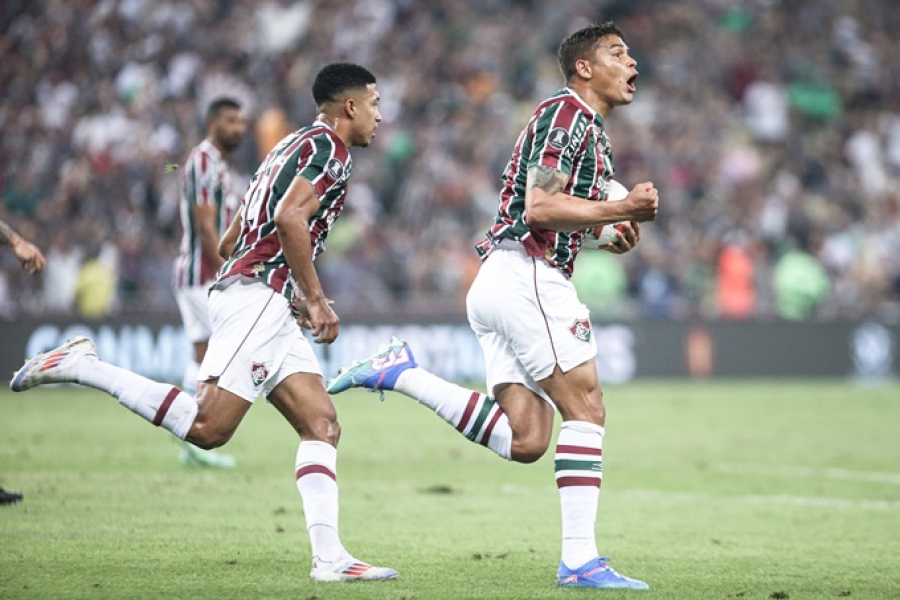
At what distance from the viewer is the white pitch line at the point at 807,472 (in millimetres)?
11305

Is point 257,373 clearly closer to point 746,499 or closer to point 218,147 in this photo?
point 746,499

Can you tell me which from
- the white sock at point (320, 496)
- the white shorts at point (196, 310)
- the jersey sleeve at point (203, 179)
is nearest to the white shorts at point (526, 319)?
the white sock at point (320, 496)

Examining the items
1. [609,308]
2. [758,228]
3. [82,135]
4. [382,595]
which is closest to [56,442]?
[382,595]

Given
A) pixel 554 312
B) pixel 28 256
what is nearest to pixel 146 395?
pixel 28 256

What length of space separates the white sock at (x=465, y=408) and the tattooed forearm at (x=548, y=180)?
1.14m

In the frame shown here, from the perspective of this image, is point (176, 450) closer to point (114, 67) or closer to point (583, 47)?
point (583, 47)

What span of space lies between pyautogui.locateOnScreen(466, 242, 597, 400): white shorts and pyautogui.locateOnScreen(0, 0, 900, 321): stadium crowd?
13.5 m

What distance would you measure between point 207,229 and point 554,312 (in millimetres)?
5319

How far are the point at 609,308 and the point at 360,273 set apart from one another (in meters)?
4.25

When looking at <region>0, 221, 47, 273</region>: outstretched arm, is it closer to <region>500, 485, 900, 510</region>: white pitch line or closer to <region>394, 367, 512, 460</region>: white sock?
<region>394, 367, 512, 460</region>: white sock

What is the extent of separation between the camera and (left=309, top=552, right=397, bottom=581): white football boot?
6.25m

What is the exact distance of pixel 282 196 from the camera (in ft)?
21.2

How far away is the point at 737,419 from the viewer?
16562 millimetres

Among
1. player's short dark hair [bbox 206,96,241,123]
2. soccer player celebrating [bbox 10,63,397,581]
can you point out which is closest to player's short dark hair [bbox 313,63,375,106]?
soccer player celebrating [bbox 10,63,397,581]
